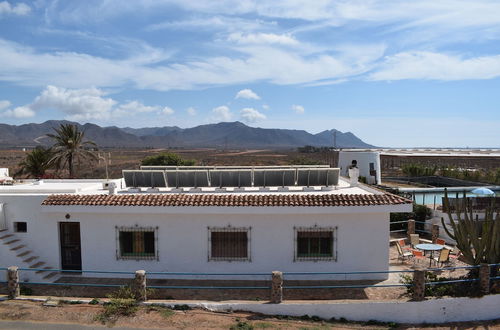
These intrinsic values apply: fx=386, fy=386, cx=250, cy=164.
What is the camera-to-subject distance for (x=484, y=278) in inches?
465

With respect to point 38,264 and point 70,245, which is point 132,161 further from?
point 38,264

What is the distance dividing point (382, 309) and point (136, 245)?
844 cm

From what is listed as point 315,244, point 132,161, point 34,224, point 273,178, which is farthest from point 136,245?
point 132,161

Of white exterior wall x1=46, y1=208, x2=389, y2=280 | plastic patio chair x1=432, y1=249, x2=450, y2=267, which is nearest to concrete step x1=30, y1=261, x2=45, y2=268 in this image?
A: white exterior wall x1=46, y1=208, x2=389, y2=280

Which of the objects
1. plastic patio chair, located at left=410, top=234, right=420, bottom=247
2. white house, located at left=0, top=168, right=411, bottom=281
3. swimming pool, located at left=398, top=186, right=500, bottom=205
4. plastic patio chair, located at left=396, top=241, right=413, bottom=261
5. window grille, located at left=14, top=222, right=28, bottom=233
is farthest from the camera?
swimming pool, located at left=398, top=186, right=500, bottom=205

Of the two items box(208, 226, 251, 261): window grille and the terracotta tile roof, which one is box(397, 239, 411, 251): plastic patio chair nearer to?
the terracotta tile roof

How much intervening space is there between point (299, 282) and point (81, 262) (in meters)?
7.90

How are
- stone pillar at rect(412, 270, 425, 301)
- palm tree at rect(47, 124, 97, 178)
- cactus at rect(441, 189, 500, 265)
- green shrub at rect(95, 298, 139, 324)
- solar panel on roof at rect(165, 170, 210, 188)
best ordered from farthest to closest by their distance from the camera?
palm tree at rect(47, 124, 97, 178) < solar panel on roof at rect(165, 170, 210, 188) < cactus at rect(441, 189, 500, 265) < stone pillar at rect(412, 270, 425, 301) < green shrub at rect(95, 298, 139, 324)

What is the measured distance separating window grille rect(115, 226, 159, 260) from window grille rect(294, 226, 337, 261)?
16.6 feet

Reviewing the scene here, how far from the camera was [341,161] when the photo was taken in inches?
1469

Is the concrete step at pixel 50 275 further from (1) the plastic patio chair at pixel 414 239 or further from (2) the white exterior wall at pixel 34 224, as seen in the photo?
(1) the plastic patio chair at pixel 414 239

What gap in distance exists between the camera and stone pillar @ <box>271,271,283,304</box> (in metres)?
11.2

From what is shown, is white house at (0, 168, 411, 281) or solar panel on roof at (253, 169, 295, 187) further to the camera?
solar panel on roof at (253, 169, 295, 187)

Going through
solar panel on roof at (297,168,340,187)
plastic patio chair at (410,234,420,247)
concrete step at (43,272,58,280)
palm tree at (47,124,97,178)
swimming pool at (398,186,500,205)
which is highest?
palm tree at (47,124,97,178)
